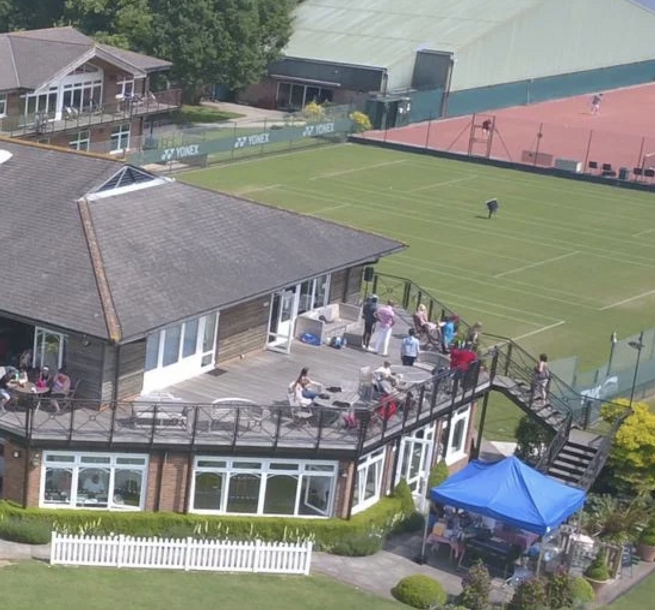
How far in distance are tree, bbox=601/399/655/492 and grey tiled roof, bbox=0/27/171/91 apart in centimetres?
4168

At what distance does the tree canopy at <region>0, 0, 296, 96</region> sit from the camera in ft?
265

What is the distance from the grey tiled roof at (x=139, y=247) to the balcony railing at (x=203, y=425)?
1.74 m

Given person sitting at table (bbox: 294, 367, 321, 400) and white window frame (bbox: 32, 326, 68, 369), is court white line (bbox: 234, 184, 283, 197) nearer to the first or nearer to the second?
person sitting at table (bbox: 294, 367, 321, 400)

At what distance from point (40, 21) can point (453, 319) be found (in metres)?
53.5

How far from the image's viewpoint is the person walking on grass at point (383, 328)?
37.4 m

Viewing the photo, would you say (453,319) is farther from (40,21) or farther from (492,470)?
(40,21)

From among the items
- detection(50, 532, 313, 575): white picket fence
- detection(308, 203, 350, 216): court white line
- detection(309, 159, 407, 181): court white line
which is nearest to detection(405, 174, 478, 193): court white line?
detection(309, 159, 407, 181): court white line

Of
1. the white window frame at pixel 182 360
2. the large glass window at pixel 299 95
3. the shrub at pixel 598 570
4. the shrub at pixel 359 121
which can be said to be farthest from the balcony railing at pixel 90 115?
the shrub at pixel 598 570

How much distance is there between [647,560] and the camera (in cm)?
3294

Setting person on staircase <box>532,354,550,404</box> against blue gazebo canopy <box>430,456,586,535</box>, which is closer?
blue gazebo canopy <box>430,456,586,535</box>

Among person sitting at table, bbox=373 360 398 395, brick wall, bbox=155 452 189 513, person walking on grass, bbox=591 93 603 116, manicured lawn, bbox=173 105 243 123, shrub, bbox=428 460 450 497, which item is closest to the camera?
brick wall, bbox=155 452 189 513

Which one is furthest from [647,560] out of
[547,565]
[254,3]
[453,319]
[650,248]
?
[254,3]

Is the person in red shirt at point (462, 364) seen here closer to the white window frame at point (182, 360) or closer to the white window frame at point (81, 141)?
the white window frame at point (182, 360)

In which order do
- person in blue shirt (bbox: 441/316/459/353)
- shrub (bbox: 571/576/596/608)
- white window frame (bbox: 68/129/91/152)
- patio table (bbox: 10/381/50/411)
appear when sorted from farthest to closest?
white window frame (bbox: 68/129/91/152)
person in blue shirt (bbox: 441/316/459/353)
patio table (bbox: 10/381/50/411)
shrub (bbox: 571/576/596/608)
